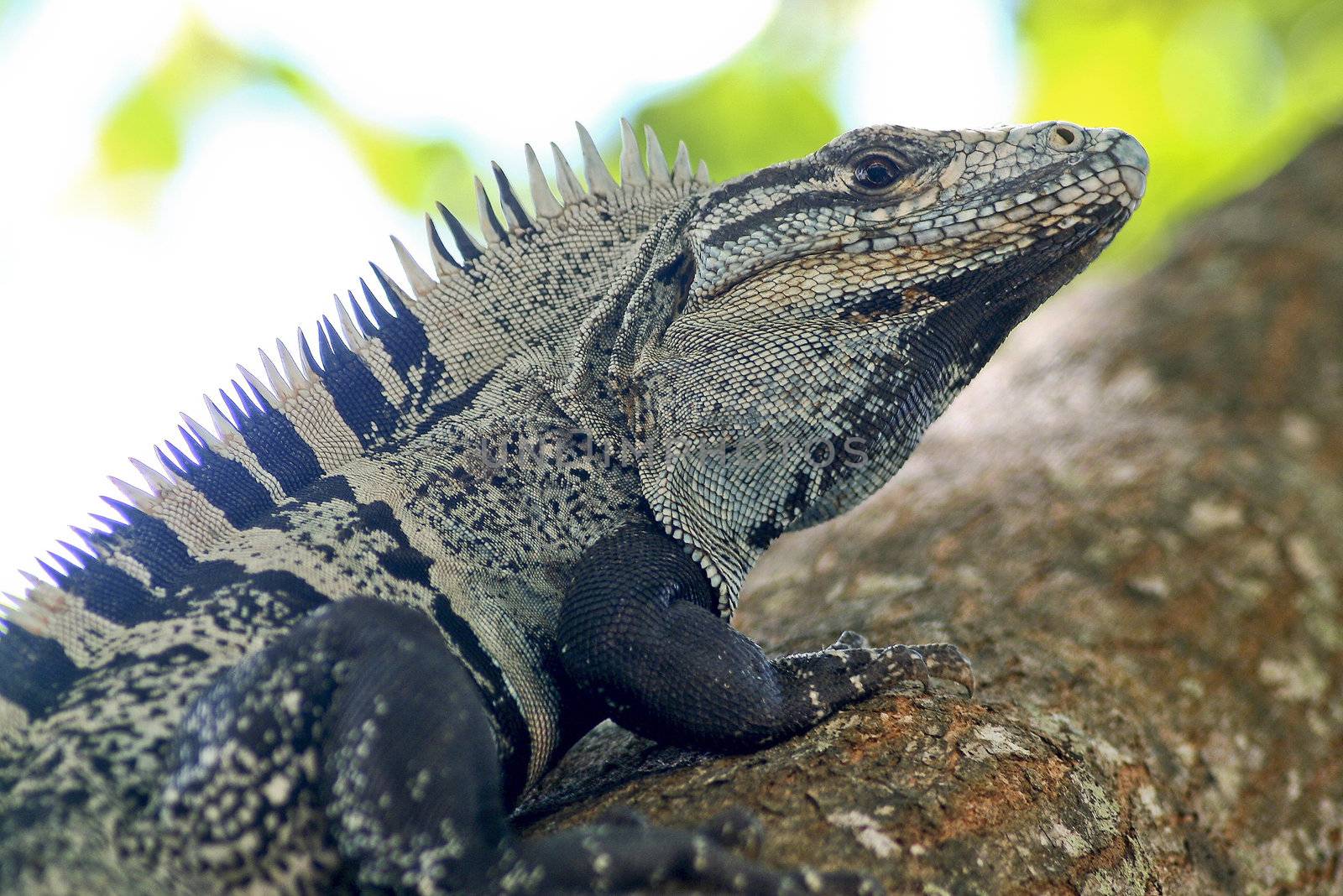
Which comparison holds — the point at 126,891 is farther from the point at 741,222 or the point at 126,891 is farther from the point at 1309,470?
the point at 1309,470

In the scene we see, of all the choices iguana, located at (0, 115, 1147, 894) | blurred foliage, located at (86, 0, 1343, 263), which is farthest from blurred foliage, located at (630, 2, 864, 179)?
iguana, located at (0, 115, 1147, 894)

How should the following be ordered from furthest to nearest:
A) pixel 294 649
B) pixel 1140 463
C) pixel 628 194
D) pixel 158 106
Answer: pixel 158 106 → pixel 1140 463 → pixel 628 194 → pixel 294 649

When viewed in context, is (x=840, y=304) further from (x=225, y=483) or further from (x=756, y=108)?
(x=756, y=108)

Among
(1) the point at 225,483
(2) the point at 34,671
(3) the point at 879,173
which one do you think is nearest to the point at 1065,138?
(3) the point at 879,173

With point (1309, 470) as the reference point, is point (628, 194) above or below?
above

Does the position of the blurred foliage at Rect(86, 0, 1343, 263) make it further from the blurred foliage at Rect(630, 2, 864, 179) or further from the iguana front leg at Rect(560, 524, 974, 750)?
the iguana front leg at Rect(560, 524, 974, 750)

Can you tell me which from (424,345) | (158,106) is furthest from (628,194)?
(158,106)
